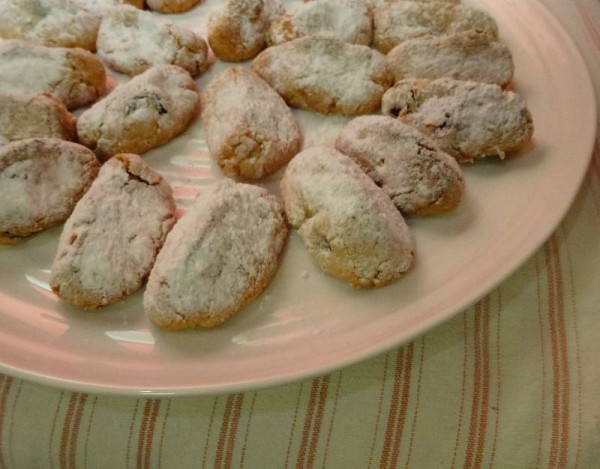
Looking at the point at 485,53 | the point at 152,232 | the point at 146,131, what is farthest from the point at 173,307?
the point at 485,53

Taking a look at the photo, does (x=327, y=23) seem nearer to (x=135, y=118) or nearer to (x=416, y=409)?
(x=135, y=118)

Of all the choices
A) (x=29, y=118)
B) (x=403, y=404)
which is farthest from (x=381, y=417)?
(x=29, y=118)

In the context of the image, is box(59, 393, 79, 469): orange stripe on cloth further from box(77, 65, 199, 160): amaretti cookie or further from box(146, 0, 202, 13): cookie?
box(146, 0, 202, 13): cookie

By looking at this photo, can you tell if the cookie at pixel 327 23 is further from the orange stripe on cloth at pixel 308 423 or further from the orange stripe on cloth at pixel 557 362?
the orange stripe on cloth at pixel 308 423

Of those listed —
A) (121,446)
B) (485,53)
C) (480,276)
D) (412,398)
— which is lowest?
(121,446)

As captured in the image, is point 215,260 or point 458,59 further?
point 458,59

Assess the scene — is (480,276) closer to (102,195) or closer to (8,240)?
(102,195)
